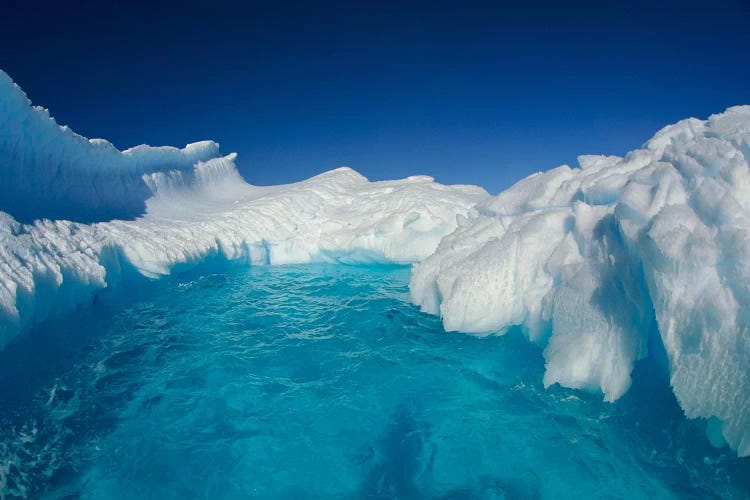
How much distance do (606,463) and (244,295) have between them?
27.6 feet

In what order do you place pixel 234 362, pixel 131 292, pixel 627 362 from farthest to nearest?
pixel 131 292 → pixel 234 362 → pixel 627 362

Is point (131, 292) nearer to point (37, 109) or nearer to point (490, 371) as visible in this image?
point (37, 109)

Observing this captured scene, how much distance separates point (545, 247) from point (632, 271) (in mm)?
1613

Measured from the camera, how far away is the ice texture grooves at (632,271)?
4078 mm

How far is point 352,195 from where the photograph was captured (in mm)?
17359

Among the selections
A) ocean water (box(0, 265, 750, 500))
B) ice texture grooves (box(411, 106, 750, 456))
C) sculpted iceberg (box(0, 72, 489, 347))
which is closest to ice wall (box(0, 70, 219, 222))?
sculpted iceberg (box(0, 72, 489, 347))

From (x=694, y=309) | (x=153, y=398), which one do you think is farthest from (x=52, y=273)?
(x=694, y=309)

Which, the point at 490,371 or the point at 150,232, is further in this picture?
the point at 150,232

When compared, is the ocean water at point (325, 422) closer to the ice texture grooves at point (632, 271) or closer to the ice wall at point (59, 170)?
the ice texture grooves at point (632, 271)

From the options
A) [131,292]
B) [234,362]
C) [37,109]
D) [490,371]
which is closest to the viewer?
[490,371]

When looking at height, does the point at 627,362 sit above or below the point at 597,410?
above

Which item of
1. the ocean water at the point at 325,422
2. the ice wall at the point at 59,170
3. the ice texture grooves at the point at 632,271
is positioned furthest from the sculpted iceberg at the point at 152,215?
the ice texture grooves at the point at 632,271

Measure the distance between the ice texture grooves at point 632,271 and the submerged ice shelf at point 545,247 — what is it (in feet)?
0.06

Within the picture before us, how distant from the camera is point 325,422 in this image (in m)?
5.39
